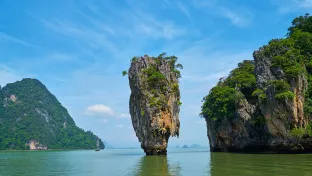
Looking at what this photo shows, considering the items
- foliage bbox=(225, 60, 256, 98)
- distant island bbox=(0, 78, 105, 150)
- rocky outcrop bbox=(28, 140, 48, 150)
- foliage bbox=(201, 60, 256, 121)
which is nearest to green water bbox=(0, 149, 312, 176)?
foliage bbox=(201, 60, 256, 121)

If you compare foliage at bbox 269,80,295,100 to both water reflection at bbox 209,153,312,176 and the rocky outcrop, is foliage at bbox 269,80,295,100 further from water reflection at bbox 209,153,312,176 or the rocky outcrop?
the rocky outcrop

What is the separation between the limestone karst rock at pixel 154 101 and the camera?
32.3 meters

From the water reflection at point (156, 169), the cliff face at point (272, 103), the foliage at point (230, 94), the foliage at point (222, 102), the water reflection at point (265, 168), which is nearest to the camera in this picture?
the water reflection at point (265, 168)

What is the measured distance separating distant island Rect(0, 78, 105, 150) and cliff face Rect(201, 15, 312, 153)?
81119mm

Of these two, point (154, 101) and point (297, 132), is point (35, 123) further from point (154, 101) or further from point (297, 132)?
point (297, 132)

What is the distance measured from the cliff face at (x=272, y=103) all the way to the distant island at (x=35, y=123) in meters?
81.1

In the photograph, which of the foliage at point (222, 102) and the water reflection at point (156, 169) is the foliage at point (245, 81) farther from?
the water reflection at point (156, 169)

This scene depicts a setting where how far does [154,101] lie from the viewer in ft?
106

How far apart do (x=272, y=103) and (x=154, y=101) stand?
11.7 metres

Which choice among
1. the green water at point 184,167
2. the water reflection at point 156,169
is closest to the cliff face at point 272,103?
the green water at point 184,167

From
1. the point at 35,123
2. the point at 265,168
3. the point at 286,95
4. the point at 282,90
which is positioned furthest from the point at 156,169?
the point at 35,123

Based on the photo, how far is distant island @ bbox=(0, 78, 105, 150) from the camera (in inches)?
4050

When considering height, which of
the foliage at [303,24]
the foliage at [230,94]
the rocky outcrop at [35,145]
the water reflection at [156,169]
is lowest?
the water reflection at [156,169]

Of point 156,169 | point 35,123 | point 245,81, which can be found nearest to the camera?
point 156,169
